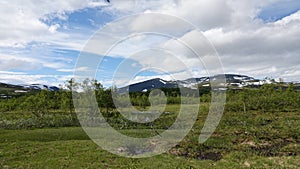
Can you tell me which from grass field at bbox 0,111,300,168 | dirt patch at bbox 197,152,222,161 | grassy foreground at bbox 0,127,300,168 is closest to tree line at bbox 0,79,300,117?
grass field at bbox 0,111,300,168

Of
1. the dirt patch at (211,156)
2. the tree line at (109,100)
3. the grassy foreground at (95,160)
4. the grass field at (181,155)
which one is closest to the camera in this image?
the grassy foreground at (95,160)

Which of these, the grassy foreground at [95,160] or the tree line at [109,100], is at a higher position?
the tree line at [109,100]

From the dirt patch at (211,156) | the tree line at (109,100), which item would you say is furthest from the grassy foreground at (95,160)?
the tree line at (109,100)

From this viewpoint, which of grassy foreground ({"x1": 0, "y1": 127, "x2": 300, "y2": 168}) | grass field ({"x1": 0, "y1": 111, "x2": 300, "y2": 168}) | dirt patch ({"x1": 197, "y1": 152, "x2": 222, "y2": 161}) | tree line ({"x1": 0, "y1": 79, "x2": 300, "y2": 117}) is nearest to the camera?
grassy foreground ({"x1": 0, "y1": 127, "x2": 300, "y2": 168})

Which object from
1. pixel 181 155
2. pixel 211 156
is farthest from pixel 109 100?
pixel 211 156

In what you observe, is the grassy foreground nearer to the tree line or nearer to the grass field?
the grass field

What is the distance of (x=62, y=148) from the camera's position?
20.3m

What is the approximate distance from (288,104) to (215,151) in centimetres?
4412

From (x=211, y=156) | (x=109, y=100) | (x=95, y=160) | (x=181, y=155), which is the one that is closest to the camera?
(x=95, y=160)

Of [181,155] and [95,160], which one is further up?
[95,160]

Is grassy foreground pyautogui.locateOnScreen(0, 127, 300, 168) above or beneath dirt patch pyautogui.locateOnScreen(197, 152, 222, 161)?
above

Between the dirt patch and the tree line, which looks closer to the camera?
the dirt patch

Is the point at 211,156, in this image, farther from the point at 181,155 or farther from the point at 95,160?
the point at 95,160

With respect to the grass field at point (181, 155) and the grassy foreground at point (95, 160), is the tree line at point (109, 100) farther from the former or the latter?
the grassy foreground at point (95, 160)
